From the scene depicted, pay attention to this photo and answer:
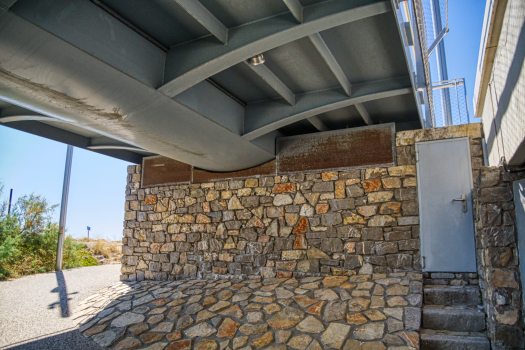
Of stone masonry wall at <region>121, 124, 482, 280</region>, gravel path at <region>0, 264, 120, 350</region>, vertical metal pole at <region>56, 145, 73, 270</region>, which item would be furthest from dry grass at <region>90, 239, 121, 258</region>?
stone masonry wall at <region>121, 124, 482, 280</region>

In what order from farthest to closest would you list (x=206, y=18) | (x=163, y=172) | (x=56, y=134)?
(x=163, y=172), (x=56, y=134), (x=206, y=18)

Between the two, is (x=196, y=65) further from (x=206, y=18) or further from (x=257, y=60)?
(x=257, y=60)

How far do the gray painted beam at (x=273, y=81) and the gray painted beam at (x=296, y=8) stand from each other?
951 mm

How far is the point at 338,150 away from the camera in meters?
5.43

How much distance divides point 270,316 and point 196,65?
3.03m

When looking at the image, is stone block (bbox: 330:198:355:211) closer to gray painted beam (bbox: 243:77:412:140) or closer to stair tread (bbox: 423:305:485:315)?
gray painted beam (bbox: 243:77:412:140)

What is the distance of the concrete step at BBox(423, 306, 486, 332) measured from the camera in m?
3.60

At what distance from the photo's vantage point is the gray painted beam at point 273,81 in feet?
12.7

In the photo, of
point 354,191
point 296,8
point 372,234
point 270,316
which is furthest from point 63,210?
point 296,8

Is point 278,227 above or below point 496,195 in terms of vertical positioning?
below

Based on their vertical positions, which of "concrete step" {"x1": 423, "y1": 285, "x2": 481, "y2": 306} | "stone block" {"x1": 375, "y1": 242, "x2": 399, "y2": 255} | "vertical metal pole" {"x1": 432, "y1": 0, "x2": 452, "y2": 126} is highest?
"vertical metal pole" {"x1": 432, "y1": 0, "x2": 452, "y2": 126}

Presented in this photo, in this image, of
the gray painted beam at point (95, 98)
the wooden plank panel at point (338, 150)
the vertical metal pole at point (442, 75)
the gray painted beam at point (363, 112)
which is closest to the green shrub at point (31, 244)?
the gray painted beam at point (95, 98)

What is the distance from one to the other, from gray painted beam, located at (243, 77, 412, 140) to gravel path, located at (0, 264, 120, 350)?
350cm

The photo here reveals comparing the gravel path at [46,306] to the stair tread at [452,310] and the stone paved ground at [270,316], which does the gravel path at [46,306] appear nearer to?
the stone paved ground at [270,316]
